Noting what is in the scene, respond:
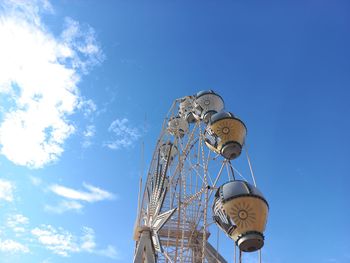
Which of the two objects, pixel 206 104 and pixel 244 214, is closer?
pixel 244 214

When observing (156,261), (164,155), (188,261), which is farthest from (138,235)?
(164,155)

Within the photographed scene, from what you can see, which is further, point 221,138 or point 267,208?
point 221,138

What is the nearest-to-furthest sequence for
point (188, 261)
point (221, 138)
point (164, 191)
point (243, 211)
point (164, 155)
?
point (243, 211) → point (221, 138) → point (164, 191) → point (188, 261) → point (164, 155)

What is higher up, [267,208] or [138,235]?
[138,235]

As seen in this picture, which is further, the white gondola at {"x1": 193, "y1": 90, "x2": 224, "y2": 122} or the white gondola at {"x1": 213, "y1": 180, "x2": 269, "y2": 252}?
the white gondola at {"x1": 193, "y1": 90, "x2": 224, "y2": 122}

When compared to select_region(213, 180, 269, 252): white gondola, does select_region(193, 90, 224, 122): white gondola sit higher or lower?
higher

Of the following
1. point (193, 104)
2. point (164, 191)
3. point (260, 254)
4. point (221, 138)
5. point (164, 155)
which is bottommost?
point (260, 254)

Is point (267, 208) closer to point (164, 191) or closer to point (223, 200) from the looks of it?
point (223, 200)

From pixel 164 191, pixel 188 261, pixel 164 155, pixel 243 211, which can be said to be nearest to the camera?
pixel 243 211

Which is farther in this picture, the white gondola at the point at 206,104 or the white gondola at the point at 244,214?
the white gondola at the point at 206,104

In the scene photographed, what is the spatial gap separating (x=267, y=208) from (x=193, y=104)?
954 cm

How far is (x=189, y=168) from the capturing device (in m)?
19.8

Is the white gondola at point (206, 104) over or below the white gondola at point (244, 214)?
over

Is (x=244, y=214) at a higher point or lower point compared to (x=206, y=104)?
Answer: lower
